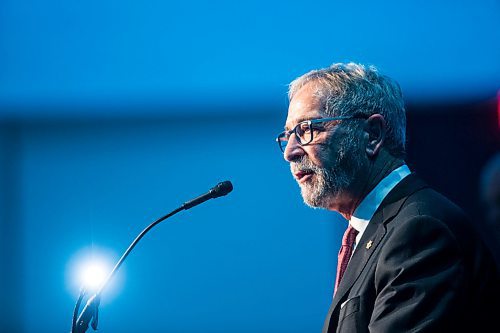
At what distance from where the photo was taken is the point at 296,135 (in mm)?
1776

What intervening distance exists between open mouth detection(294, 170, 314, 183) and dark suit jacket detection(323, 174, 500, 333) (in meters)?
0.27

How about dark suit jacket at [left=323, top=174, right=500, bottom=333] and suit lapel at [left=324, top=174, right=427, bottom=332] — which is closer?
dark suit jacket at [left=323, top=174, right=500, bottom=333]

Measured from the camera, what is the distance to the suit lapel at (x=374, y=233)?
150 centimetres

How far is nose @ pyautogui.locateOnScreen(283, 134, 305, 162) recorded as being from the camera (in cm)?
176

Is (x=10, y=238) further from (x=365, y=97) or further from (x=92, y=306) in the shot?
(x=365, y=97)

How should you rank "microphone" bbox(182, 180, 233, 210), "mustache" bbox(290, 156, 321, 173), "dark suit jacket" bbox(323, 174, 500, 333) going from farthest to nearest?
"mustache" bbox(290, 156, 321, 173), "microphone" bbox(182, 180, 233, 210), "dark suit jacket" bbox(323, 174, 500, 333)

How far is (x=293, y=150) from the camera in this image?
1768 mm

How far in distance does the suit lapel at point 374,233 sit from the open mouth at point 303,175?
221mm

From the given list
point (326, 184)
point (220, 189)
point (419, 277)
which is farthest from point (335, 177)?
point (419, 277)

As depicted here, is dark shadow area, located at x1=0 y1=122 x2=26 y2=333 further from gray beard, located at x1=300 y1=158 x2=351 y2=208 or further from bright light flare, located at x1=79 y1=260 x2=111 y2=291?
gray beard, located at x1=300 y1=158 x2=351 y2=208

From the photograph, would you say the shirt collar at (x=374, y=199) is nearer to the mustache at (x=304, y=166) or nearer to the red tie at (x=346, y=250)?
the red tie at (x=346, y=250)

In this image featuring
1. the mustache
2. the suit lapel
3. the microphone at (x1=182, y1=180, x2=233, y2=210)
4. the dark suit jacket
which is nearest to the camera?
the dark suit jacket

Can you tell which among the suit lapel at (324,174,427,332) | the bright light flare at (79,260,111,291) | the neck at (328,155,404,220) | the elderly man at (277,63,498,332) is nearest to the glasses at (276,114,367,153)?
the elderly man at (277,63,498,332)

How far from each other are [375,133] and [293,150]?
22 centimetres
